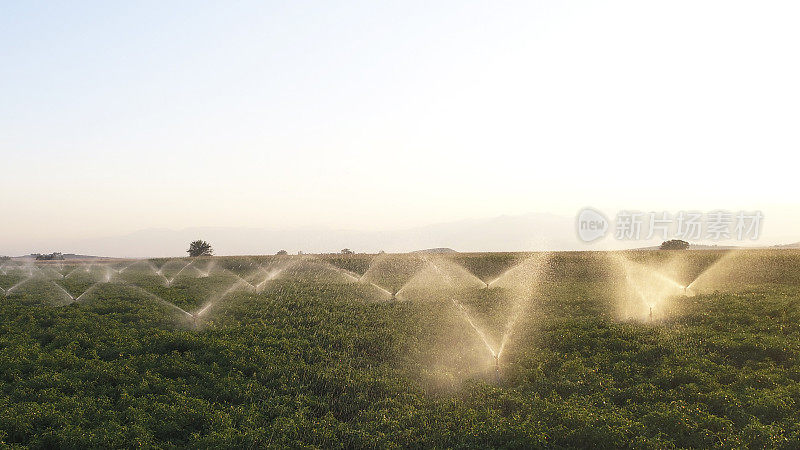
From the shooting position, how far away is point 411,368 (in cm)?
2039

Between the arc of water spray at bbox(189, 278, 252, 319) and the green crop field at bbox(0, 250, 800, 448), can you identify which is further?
the arc of water spray at bbox(189, 278, 252, 319)

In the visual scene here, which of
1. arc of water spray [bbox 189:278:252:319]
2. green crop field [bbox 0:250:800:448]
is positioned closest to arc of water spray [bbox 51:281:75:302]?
green crop field [bbox 0:250:800:448]

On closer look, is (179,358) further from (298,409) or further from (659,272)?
(659,272)

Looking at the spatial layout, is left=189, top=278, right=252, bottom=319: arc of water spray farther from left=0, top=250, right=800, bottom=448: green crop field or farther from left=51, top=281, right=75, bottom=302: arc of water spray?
left=51, top=281, right=75, bottom=302: arc of water spray

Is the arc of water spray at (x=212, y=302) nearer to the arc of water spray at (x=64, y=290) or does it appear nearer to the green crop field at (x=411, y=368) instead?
the green crop field at (x=411, y=368)

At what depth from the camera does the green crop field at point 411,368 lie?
14.8 m

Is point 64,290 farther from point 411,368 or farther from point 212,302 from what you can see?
point 411,368

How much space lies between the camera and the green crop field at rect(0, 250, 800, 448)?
14.8 meters

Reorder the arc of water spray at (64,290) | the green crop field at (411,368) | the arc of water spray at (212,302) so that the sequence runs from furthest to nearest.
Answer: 1. the arc of water spray at (64,290)
2. the arc of water spray at (212,302)
3. the green crop field at (411,368)

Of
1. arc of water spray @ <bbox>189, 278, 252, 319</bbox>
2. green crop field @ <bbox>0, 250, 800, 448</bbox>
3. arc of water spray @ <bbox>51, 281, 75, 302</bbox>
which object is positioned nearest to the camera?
green crop field @ <bbox>0, 250, 800, 448</bbox>

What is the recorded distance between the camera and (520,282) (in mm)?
40469

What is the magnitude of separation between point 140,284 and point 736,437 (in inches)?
1702

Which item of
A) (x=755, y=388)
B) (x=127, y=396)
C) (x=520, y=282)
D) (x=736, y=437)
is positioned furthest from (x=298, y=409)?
(x=520, y=282)

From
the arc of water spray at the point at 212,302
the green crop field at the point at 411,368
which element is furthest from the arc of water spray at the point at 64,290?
the arc of water spray at the point at 212,302
